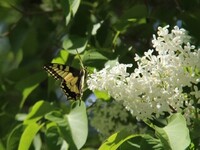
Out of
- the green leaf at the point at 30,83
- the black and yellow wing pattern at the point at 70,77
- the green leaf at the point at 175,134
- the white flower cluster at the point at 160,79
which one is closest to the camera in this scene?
the green leaf at the point at 175,134

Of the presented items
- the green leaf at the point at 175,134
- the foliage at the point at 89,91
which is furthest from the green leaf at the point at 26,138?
the green leaf at the point at 175,134

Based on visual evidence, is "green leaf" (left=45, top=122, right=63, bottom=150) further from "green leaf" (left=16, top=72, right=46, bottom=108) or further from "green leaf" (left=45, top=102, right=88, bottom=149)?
"green leaf" (left=16, top=72, right=46, bottom=108)

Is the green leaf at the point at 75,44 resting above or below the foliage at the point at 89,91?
above

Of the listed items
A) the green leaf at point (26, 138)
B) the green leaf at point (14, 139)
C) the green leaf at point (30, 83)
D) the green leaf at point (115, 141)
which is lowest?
the green leaf at point (30, 83)

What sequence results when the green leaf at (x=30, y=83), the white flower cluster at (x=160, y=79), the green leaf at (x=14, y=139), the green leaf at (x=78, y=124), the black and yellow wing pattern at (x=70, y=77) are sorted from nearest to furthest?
the white flower cluster at (x=160, y=79) → the green leaf at (x=78, y=124) → the black and yellow wing pattern at (x=70, y=77) → the green leaf at (x=14, y=139) → the green leaf at (x=30, y=83)

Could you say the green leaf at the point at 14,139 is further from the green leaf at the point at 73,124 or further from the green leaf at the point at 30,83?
the green leaf at the point at 30,83

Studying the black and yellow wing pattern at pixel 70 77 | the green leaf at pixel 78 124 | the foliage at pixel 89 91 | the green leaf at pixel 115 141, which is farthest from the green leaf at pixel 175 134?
the black and yellow wing pattern at pixel 70 77

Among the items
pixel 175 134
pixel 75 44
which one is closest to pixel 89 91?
pixel 75 44

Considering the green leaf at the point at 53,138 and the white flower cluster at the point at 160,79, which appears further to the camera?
the green leaf at the point at 53,138
